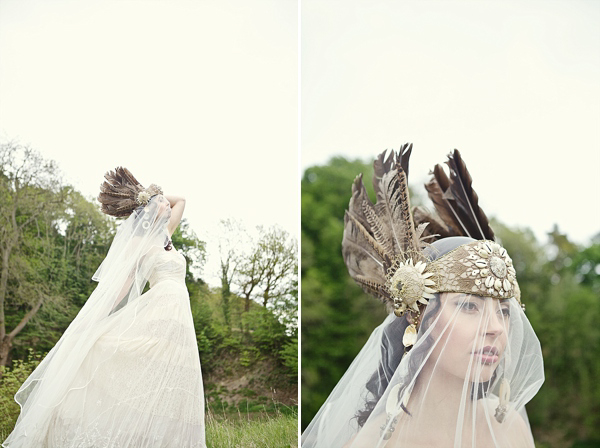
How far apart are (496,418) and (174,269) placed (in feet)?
5.56

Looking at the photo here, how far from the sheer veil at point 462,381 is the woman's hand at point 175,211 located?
152cm

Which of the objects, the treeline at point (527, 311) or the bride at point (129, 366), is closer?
the bride at point (129, 366)

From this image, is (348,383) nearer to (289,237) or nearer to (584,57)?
(289,237)

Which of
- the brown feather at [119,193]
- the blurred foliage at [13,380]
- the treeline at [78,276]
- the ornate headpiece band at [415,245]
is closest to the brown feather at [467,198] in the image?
the ornate headpiece band at [415,245]

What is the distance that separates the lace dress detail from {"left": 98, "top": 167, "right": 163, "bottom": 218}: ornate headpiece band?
51 centimetres

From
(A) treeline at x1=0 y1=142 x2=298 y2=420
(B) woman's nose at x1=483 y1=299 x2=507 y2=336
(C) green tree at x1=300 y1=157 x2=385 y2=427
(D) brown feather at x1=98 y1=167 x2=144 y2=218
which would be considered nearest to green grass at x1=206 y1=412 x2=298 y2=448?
(A) treeline at x1=0 y1=142 x2=298 y2=420

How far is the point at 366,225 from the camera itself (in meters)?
2.38

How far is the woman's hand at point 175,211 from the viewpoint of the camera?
305 centimetres

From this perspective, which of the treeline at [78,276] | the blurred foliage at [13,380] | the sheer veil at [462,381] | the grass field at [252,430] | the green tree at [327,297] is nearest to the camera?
the sheer veil at [462,381]

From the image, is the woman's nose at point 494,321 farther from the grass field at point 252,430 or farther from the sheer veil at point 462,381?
the grass field at point 252,430

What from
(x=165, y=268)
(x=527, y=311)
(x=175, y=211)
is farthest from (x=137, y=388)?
(x=527, y=311)

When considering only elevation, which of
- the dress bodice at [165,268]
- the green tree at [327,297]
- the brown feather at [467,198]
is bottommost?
the dress bodice at [165,268]

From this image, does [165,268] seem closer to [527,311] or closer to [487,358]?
[487,358]

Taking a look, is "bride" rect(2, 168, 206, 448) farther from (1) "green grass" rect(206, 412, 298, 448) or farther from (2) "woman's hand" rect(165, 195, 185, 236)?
(1) "green grass" rect(206, 412, 298, 448)
